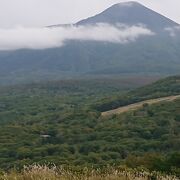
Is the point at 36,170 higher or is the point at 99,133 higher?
the point at 36,170

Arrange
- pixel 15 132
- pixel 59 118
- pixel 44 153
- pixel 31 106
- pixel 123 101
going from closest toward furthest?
pixel 44 153 → pixel 15 132 → pixel 59 118 → pixel 123 101 → pixel 31 106

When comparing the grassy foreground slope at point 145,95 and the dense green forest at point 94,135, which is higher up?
the grassy foreground slope at point 145,95

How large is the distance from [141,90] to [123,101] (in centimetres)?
2736

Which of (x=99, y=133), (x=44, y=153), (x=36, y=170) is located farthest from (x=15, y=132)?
(x=36, y=170)

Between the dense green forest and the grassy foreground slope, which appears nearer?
the dense green forest

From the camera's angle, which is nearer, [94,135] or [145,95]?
[94,135]

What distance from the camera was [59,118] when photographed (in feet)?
458

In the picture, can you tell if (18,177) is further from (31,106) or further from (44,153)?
(31,106)

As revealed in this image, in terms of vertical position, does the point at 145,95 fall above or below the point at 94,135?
above

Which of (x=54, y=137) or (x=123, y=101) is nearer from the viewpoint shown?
(x=54, y=137)

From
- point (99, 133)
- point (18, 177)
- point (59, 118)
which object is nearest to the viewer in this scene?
point (18, 177)

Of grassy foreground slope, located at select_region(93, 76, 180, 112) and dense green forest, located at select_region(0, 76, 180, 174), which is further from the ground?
grassy foreground slope, located at select_region(93, 76, 180, 112)

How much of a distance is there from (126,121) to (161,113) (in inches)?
299

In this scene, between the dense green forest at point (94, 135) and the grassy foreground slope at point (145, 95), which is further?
the grassy foreground slope at point (145, 95)
